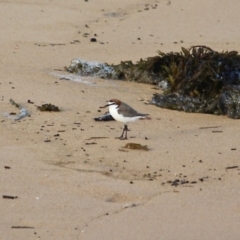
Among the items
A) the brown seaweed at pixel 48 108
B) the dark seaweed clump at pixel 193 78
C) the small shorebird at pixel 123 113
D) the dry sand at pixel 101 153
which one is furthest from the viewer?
the dark seaweed clump at pixel 193 78

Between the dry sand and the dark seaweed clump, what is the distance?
0.52 feet

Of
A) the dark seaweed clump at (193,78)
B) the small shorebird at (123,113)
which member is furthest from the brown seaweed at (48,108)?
the dark seaweed clump at (193,78)

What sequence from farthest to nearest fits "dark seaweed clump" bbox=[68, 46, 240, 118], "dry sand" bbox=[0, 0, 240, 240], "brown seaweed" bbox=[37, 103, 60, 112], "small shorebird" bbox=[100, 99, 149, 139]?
"dark seaweed clump" bbox=[68, 46, 240, 118] → "brown seaweed" bbox=[37, 103, 60, 112] → "small shorebird" bbox=[100, 99, 149, 139] → "dry sand" bbox=[0, 0, 240, 240]

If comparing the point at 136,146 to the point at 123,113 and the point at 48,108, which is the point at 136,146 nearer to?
the point at 123,113

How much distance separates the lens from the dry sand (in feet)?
17.3

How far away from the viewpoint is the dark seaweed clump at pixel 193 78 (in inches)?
314

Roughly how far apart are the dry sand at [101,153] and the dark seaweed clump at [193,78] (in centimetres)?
16

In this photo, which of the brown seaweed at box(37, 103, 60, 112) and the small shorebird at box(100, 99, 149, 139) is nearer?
the small shorebird at box(100, 99, 149, 139)

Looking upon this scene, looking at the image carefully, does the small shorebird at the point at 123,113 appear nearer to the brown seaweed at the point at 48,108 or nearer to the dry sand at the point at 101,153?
the dry sand at the point at 101,153

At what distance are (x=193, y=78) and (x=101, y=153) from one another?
1888mm

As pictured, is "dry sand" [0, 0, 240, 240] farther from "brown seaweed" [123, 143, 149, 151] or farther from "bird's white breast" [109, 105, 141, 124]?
"bird's white breast" [109, 105, 141, 124]

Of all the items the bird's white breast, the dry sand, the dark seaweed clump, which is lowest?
the dry sand

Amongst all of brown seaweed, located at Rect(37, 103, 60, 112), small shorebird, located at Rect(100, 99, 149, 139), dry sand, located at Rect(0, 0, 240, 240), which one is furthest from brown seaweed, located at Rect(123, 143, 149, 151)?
brown seaweed, located at Rect(37, 103, 60, 112)

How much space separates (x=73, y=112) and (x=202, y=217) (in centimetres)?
256
